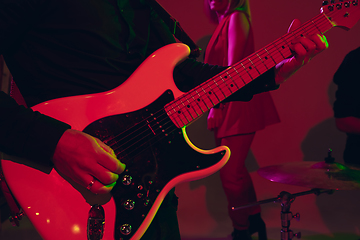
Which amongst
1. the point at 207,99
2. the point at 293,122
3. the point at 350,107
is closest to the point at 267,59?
the point at 207,99

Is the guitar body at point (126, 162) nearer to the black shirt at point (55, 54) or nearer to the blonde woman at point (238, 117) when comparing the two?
the black shirt at point (55, 54)

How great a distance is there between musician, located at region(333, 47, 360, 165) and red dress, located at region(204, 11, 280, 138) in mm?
455

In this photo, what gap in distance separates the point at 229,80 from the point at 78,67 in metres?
0.49

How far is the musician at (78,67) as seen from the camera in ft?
1.95

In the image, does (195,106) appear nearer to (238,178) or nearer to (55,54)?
(55,54)

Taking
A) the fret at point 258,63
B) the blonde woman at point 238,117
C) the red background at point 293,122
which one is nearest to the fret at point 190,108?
the fret at point 258,63

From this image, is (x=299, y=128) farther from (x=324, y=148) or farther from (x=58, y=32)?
(x=58, y=32)

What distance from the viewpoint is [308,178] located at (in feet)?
4.26

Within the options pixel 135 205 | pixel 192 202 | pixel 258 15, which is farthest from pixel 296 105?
pixel 135 205

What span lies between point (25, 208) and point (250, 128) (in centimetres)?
155

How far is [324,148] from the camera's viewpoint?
2.79m

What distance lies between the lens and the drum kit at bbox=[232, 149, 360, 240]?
4.03 feet

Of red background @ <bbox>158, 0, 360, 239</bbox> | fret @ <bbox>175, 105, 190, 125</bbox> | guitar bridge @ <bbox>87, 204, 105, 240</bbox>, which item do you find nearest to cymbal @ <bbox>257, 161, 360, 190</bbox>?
fret @ <bbox>175, 105, 190, 125</bbox>

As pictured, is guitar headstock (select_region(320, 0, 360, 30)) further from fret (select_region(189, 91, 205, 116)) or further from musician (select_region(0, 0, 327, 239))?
fret (select_region(189, 91, 205, 116))
